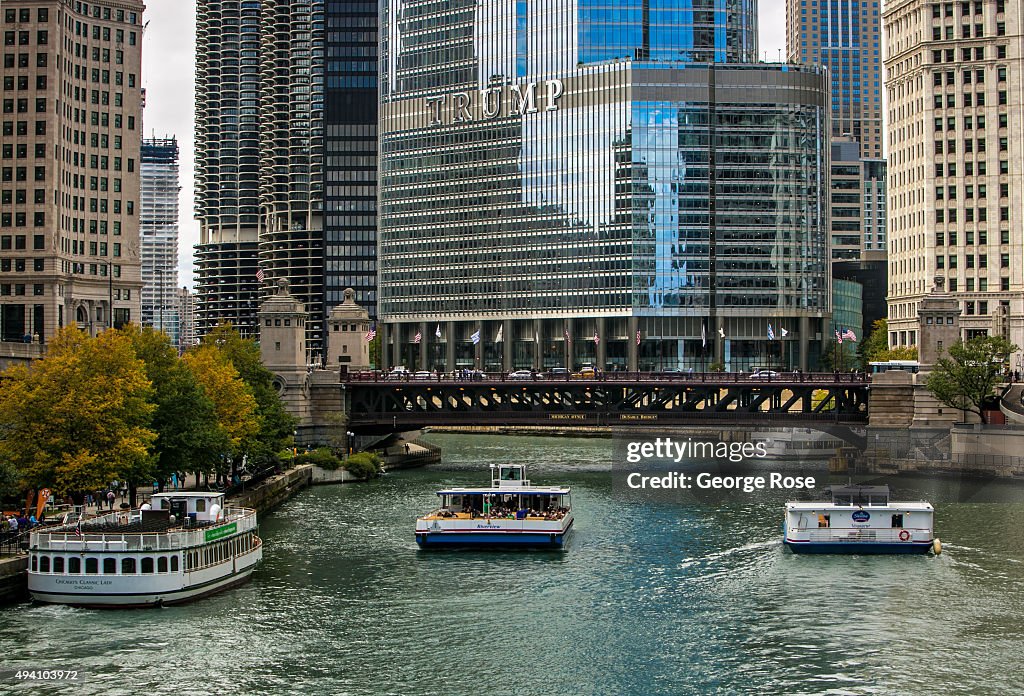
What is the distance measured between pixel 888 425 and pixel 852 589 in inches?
3020

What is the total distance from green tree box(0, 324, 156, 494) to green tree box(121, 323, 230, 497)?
6983 mm

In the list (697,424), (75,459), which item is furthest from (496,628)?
(697,424)

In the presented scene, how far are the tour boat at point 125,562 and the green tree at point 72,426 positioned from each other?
22.6ft

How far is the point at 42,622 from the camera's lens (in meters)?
75.1

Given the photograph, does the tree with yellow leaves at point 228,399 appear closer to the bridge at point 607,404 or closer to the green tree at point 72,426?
the green tree at point 72,426

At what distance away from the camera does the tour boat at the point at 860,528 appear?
99.6m

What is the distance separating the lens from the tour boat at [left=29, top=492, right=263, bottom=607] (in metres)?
79.2

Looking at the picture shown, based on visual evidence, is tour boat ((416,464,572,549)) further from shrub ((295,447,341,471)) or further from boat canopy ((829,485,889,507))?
shrub ((295,447,341,471))

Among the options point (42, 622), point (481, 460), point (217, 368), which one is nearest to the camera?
point (42, 622)

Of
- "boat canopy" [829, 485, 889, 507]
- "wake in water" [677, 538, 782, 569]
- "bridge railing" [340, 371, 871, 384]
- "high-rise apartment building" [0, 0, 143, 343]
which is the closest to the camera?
"wake in water" [677, 538, 782, 569]

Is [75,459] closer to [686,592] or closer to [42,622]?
[42,622]

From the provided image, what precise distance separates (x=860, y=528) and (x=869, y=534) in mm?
786

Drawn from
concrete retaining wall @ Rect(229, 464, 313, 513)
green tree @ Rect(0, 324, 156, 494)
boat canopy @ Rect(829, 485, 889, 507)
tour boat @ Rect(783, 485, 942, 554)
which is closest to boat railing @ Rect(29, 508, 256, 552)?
green tree @ Rect(0, 324, 156, 494)

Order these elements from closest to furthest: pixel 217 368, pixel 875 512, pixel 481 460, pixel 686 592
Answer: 1. pixel 686 592
2. pixel 875 512
3. pixel 217 368
4. pixel 481 460
